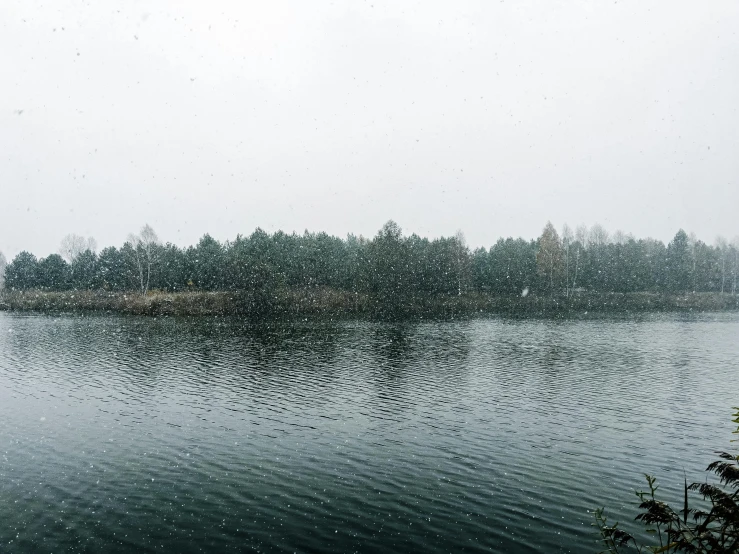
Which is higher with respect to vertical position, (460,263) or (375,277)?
(460,263)

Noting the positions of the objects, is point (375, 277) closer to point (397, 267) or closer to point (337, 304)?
point (397, 267)

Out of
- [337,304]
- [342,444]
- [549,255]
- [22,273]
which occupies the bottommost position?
[342,444]

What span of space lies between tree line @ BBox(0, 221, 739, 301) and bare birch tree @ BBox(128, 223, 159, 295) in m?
0.26

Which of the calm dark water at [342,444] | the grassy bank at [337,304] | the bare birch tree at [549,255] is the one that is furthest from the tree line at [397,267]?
the calm dark water at [342,444]

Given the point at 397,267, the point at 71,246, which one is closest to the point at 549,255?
the point at 397,267

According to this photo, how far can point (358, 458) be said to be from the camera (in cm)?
2158

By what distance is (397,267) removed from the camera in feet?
344

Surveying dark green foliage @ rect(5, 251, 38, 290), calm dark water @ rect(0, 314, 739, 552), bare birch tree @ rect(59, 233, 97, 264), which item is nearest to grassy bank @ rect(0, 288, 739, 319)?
dark green foliage @ rect(5, 251, 38, 290)

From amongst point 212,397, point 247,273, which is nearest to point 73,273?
point 247,273

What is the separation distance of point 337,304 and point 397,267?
15226mm

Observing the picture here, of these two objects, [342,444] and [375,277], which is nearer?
[342,444]

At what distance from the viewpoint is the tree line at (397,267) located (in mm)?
106875

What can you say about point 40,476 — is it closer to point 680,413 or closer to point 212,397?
point 212,397

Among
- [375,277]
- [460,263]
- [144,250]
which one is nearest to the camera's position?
[375,277]
